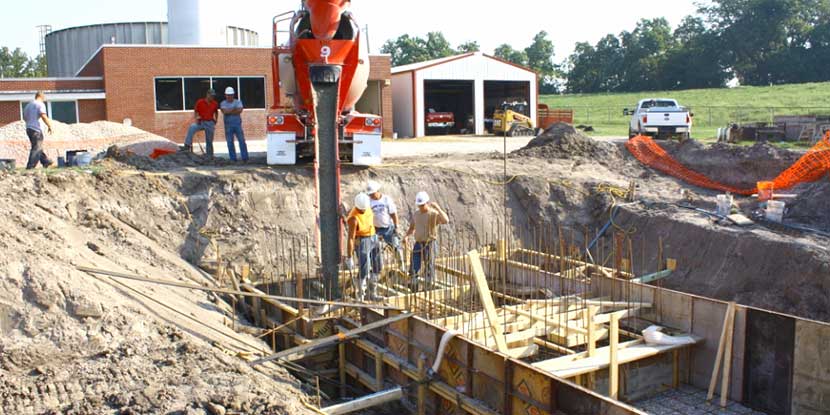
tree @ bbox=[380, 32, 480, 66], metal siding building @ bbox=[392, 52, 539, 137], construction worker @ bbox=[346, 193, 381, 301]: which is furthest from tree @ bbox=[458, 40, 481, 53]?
construction worker @ bbox=[346, 193, 381, 301]

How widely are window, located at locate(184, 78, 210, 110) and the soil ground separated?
1154cm

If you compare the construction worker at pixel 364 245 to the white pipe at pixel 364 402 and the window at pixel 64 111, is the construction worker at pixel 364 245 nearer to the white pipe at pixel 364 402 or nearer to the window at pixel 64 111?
the white pipe at pixel 364 402

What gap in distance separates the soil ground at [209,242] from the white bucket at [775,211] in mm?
297

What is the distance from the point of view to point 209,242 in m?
11.9

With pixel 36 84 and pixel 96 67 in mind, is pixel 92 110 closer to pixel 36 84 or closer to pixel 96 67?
pixel 36 84

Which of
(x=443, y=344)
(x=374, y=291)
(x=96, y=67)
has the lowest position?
(x=443, y=344)

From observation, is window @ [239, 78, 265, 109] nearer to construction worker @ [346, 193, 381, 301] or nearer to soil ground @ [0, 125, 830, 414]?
soil ground @ [0, 125, 830, 414]

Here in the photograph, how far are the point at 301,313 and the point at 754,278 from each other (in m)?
7.15

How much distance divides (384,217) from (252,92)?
1702 cm

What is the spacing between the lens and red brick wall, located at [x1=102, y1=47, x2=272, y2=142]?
77.1 ft

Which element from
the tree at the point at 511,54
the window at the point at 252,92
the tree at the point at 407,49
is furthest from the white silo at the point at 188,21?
the tree at the point at 511,54

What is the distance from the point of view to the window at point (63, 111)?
22875mm

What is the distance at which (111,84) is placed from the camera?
23.5m

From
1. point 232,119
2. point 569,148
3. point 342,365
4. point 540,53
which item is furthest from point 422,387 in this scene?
point 540,53
